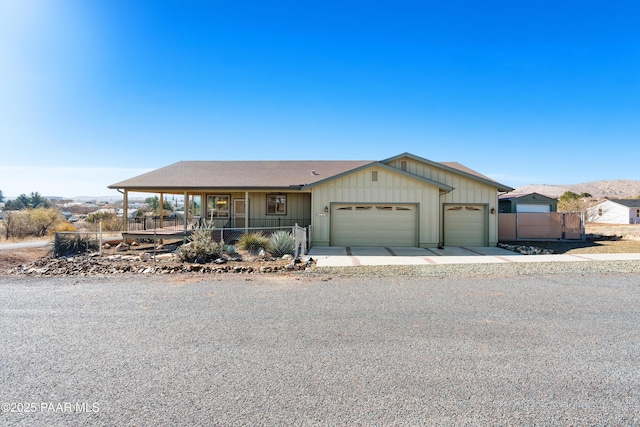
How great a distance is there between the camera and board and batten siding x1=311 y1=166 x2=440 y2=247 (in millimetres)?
14820

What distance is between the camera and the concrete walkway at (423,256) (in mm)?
11109

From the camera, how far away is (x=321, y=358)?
154 inches

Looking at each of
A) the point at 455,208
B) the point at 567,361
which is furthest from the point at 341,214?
the point at 567,361

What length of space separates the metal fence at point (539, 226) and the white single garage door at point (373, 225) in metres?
6.41

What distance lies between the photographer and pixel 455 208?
16047 millimetres

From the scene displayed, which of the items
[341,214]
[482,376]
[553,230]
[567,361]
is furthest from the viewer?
[553,230]

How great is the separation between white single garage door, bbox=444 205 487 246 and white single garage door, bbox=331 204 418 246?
2.21 metres

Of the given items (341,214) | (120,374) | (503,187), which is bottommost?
(120,374)

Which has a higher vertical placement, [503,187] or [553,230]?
[503,187]

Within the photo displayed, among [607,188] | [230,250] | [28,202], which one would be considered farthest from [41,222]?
[607,188]

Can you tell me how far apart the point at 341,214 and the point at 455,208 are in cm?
564

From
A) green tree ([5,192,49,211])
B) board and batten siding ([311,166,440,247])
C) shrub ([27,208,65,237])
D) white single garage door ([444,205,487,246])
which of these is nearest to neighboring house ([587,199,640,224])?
white single garage door ([444,205,487,246])

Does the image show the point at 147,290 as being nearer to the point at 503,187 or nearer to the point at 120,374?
the point at 120,374

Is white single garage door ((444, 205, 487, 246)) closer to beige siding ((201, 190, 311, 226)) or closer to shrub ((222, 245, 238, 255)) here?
beige siding ((201, 190, 311, 226))
